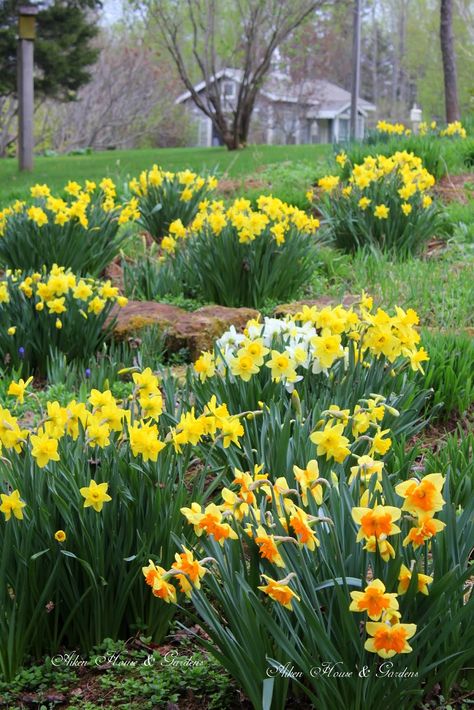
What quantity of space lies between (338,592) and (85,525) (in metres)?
0.69

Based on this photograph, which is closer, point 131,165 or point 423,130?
point 423,130

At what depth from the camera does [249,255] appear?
4.81m

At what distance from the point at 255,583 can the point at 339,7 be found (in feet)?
55.5

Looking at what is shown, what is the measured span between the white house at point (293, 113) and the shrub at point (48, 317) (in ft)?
110

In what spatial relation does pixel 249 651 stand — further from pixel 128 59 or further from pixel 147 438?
pixel 128 59

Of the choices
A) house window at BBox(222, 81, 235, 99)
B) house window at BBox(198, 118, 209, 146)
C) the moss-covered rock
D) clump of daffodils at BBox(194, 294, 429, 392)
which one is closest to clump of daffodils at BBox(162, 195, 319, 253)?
the moss-covered rock

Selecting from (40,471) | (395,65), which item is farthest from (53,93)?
(395,65)

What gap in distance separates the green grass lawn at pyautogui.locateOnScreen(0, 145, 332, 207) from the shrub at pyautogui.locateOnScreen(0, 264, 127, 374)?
4.89 metres

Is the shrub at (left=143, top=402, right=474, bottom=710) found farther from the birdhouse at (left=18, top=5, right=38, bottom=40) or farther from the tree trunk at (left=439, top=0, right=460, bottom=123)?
the tree trunk at (left=439, top=0, right=460, bottom=123)

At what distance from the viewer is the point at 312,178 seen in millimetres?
8672

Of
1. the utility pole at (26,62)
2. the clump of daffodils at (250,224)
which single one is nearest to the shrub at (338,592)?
the clump of daffodils at (250,224)

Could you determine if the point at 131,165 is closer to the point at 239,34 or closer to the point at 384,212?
the point at 239,34

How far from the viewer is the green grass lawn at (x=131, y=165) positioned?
1039 centimetres

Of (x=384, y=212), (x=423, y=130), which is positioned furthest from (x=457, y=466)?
(x=423, y=130)
